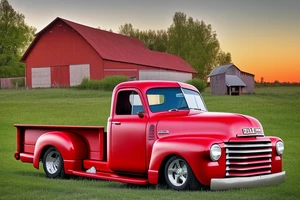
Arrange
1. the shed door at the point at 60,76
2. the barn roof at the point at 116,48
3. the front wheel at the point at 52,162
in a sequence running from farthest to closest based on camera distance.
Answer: the shed door at the point at 60,76 → the barn roof at the point at 116,48 → the front wheel at the point at 52,162

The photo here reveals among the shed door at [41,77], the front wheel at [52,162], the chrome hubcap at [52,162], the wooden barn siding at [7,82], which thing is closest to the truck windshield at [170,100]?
the front wheel at [52,162]

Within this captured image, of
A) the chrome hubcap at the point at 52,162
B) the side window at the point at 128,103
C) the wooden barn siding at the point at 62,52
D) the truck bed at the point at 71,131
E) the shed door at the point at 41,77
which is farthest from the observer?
the shed door at the point at 41,77

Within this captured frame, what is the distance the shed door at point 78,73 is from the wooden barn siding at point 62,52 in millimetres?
315

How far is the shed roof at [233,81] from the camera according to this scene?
45.1 metres

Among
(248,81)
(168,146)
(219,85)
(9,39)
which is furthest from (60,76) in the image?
(168,146)

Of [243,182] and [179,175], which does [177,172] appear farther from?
[243,182]

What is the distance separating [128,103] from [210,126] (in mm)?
2003

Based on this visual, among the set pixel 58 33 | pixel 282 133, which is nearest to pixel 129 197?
pixel 282 133

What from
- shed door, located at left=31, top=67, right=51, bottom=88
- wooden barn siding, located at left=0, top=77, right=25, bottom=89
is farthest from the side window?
wooden barn siding, located at left=0, top=77, right=25, bottom=89

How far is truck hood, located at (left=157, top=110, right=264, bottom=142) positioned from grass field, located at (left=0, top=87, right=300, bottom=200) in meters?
0.92

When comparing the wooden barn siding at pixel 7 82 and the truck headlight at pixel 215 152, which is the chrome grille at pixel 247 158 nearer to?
the truck headlight at pixel 215 152

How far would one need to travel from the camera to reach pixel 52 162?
508 inches

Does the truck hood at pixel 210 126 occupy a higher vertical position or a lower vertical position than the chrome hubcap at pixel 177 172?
higher

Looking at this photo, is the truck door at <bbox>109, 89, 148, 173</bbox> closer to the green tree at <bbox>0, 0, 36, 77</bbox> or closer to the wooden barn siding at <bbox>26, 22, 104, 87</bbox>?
the wooden barn siding at <bbox>26, 22, 104, 87</bbox>
